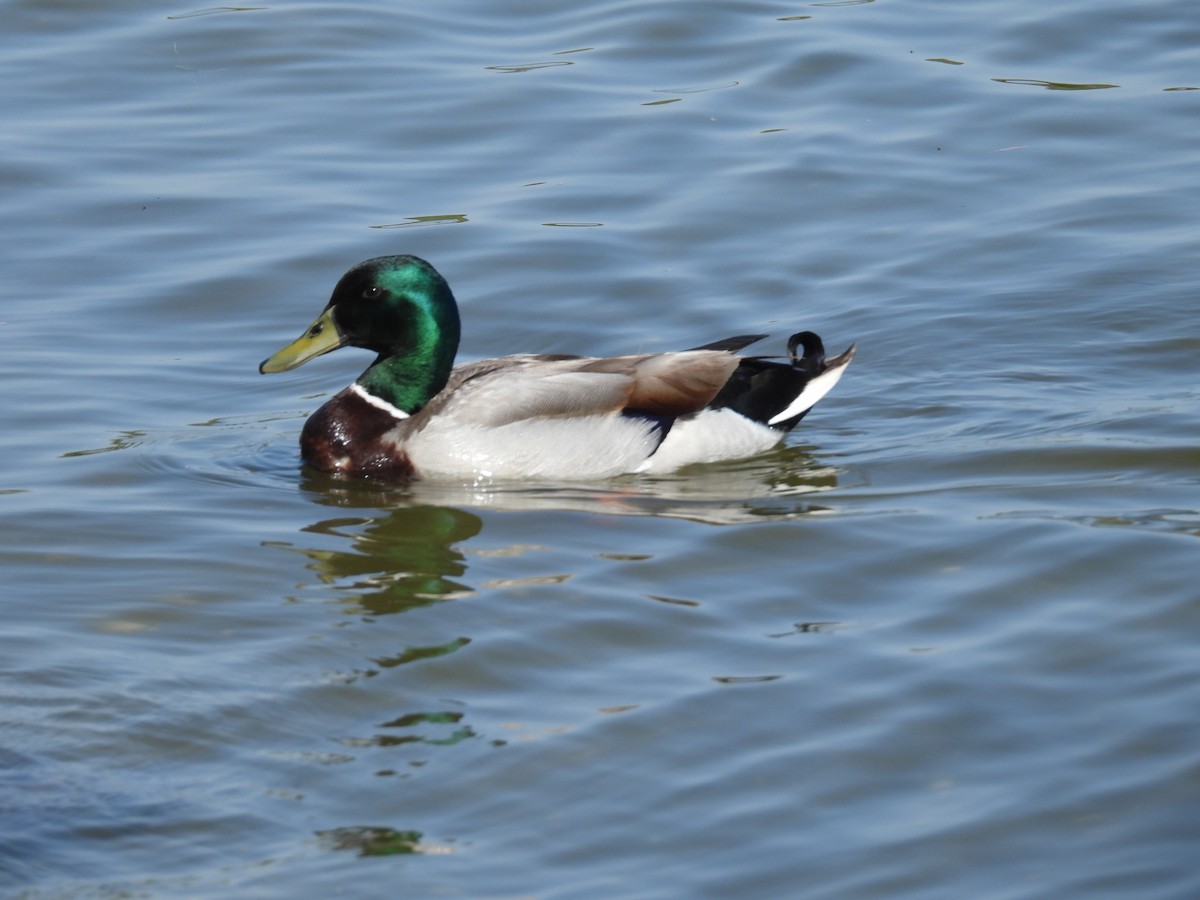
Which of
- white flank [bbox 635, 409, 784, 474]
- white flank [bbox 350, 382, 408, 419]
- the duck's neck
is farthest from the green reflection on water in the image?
white flank [bbox 635, 409, 784, 474]

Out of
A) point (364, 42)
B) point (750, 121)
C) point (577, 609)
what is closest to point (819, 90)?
point (750, 121)

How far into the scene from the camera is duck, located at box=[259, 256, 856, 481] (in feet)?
29.8

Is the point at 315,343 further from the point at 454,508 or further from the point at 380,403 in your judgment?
the point at 454,508

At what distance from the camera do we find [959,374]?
10.1m

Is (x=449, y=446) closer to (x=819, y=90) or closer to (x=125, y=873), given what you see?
(x=125, y=873)

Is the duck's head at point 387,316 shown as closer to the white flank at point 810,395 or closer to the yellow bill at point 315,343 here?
the yellow bill at point 315,343

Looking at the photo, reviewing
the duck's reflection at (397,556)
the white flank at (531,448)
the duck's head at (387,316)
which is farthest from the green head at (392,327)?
the duck's reflection at (397,556)

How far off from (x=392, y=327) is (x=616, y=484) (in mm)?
1382

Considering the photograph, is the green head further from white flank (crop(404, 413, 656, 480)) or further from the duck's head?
white flank (crop(404, 413, 656, 480))

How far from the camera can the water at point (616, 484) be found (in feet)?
18.0

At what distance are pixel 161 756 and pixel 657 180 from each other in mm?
7980

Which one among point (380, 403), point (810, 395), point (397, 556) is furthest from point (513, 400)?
point (810, 395)

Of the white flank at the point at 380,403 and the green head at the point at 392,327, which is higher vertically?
the green head at the point at 392,327

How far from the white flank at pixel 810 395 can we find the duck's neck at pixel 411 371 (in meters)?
1.64
